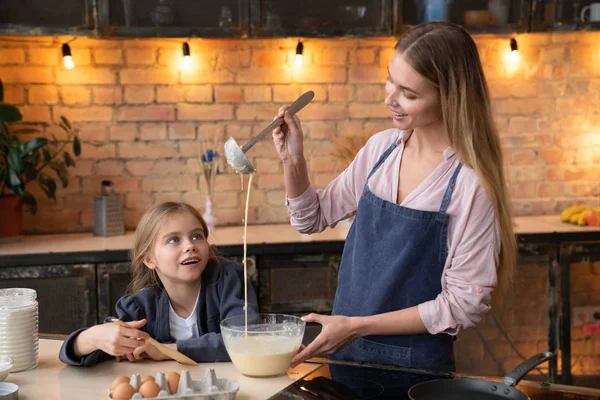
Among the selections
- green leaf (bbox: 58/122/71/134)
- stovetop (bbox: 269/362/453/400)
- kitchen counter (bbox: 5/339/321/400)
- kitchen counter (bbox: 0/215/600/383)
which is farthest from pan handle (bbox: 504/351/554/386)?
green leaf (bbox: 58/122/71/134)

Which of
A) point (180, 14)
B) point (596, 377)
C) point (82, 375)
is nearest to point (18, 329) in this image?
point (82, 375)

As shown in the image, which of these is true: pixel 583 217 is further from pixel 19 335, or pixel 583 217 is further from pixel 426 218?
pixel 19 335

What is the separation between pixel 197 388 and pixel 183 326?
2.26ft

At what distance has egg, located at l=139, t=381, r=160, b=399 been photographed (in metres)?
1.55

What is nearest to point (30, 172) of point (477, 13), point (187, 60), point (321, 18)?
point (187, 60)

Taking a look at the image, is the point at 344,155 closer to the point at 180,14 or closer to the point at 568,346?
the point at 180,14

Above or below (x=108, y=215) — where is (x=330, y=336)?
below

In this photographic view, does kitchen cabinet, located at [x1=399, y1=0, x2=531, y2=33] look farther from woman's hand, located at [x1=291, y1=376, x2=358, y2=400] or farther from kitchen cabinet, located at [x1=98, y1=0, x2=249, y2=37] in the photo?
woman's hand, located at [x1=291, y1=376, x2=358, y2=400]

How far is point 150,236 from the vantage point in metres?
2.36

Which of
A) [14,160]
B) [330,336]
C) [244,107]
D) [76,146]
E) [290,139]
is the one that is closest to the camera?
[330,336]

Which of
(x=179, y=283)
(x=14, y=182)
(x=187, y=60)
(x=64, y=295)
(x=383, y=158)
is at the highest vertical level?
(x=187, y=60)

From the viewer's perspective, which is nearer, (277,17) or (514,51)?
(277,17)

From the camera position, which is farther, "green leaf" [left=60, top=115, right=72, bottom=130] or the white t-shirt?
"green leaf" [left=60, top=115, right=72, bottom=130]

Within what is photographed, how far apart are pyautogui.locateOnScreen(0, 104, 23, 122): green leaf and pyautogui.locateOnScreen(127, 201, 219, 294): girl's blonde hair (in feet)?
5.09
